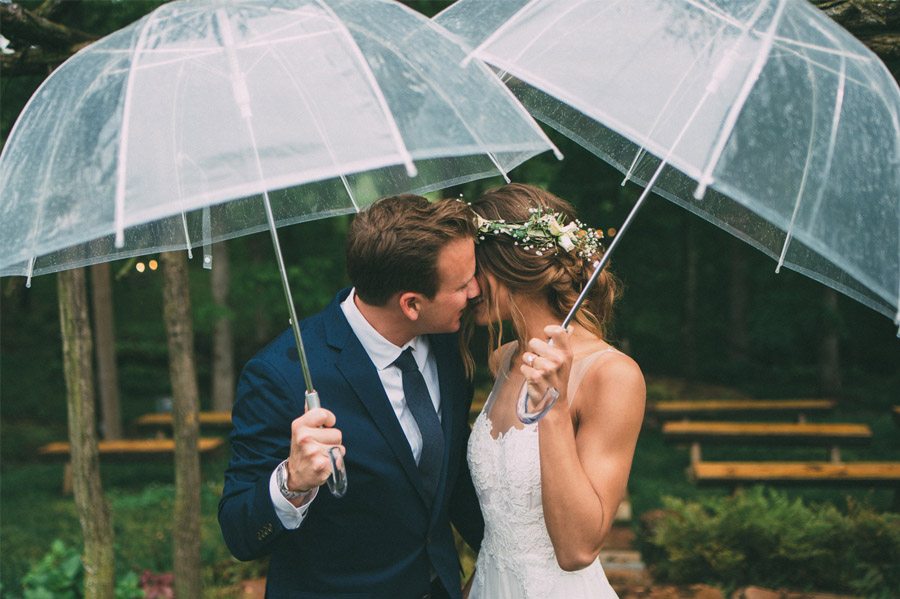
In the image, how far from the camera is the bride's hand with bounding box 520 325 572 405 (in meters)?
2.33

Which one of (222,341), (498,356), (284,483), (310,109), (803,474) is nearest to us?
(310,109)

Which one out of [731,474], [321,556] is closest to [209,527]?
[731,474]

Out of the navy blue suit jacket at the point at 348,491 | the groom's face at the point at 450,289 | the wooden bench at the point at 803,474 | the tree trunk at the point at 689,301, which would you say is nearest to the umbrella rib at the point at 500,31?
the groom's face at the point at 450,289

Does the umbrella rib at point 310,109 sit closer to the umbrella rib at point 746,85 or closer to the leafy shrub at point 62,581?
the umbrella rib at point 746,85

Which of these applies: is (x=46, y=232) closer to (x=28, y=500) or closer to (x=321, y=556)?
(x=321, y=556)

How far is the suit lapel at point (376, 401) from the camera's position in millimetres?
2797

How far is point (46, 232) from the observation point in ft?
7.34

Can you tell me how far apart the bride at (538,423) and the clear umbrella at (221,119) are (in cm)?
59

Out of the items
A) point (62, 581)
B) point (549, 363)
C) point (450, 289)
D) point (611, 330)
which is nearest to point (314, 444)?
point (549, 363)

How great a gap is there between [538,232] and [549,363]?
799 mm

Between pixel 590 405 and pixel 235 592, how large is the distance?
414cm

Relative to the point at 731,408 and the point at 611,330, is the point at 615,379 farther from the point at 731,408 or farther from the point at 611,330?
the point at 731,408

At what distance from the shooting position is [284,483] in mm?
2529

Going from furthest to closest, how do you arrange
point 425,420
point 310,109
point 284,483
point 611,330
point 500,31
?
1. point 611,330
2. point 425,420
3. point 500,31
4. point 284,483
5. point 310,109
